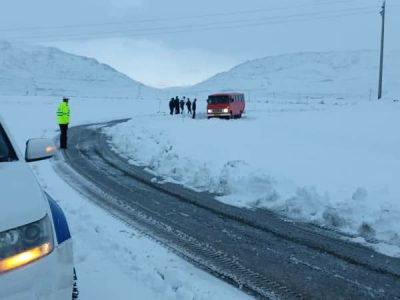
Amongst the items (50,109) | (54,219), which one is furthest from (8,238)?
(50,109)

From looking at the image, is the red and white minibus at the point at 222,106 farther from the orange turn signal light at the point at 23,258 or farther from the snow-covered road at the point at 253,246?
the orange turn signal light at the point at 23,258

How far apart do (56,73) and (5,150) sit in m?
138

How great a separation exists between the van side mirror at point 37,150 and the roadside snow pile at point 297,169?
4402 mm

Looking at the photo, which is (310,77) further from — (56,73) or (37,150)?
(37,150)

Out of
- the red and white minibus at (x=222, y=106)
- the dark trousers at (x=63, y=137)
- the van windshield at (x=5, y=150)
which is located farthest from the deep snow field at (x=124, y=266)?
the red and white minibus at (x=222, y=106)

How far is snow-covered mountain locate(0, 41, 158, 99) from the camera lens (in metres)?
116

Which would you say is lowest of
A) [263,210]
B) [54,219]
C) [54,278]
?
[263,210]

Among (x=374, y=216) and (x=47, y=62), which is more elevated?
(x=47, y=62)

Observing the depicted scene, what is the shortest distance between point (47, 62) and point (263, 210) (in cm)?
14455

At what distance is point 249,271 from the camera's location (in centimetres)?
592

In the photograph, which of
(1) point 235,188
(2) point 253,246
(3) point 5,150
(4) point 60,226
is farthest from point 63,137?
(4) point 60,226

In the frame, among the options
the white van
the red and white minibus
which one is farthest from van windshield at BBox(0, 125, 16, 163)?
the red and white minibus

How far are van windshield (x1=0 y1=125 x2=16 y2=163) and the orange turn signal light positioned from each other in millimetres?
1285

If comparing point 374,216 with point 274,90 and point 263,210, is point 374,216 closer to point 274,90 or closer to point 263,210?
point 263,210
